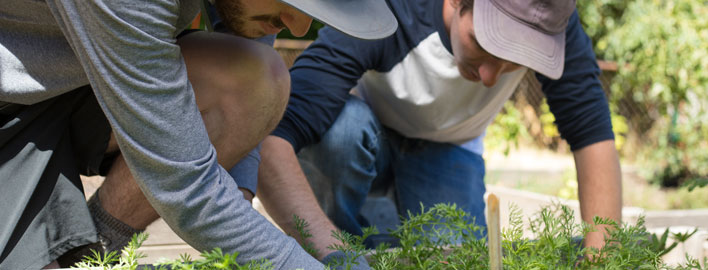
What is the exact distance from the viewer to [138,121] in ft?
3.36

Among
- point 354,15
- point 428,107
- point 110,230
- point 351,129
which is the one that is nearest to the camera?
point 354,15

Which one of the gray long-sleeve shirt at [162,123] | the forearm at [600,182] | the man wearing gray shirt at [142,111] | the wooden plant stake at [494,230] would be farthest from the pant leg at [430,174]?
the wooden plant stake at [494,230]

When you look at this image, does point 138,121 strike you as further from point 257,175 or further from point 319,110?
point 319,110

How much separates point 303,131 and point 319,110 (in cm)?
8

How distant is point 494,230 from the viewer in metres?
0.83

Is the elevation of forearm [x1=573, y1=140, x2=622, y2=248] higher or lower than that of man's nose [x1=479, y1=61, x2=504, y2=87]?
lower

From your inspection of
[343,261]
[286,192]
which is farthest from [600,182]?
[343,261]

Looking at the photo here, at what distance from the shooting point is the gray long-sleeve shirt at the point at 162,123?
1.00 metres

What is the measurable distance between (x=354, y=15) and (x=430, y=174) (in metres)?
1.32

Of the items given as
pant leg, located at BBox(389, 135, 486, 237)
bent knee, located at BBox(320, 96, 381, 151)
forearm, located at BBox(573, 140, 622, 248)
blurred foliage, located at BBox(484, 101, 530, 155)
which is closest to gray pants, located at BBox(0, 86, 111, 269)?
bent knee, located at BBox(320, 96, 381, 151)

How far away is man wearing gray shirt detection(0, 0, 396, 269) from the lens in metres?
1.01

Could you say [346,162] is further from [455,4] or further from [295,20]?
[295,20]

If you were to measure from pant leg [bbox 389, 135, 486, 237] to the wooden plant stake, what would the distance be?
1.53 m

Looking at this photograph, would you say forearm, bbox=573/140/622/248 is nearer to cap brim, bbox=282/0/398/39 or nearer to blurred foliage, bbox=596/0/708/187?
cap brim, bbox=282/0/398/39
